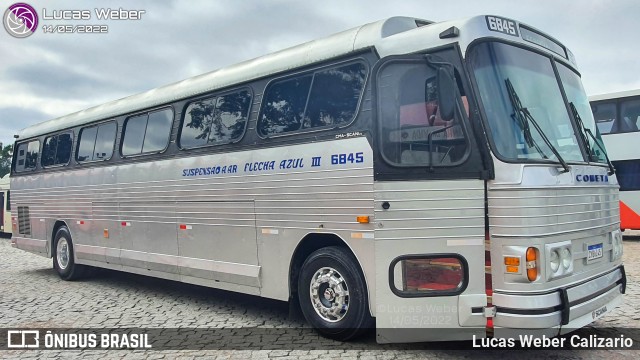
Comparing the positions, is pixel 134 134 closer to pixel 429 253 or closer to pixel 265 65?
pixel 265 65

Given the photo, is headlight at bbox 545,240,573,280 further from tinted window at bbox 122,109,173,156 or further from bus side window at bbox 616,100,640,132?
bus side window at bbox 616,100,640,132

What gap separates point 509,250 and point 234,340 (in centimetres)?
328

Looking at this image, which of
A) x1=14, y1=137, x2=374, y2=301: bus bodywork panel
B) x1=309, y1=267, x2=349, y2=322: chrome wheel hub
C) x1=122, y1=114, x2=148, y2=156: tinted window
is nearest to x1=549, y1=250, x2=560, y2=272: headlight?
x1=14, y1=137, x2=374, y2=301: bus bodywork panel

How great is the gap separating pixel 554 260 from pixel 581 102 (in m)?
2.20

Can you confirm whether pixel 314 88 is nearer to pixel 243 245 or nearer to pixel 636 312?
pixel 243 245

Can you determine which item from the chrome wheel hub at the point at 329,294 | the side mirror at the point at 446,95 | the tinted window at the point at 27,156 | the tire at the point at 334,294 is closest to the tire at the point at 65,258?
the tinted window at the point at 27,156

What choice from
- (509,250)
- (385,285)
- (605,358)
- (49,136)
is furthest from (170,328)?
(49,136)

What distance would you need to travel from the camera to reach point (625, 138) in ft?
54.6

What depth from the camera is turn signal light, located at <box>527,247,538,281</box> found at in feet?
14.9

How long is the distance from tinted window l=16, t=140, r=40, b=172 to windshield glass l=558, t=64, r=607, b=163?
11368 mm

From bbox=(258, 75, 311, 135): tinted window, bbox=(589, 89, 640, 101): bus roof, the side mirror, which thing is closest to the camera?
the side mirror

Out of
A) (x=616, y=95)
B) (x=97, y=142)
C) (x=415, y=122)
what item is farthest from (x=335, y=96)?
(x=616, y=95)

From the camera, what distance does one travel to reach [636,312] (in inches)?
274

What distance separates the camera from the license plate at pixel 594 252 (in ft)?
17.2
